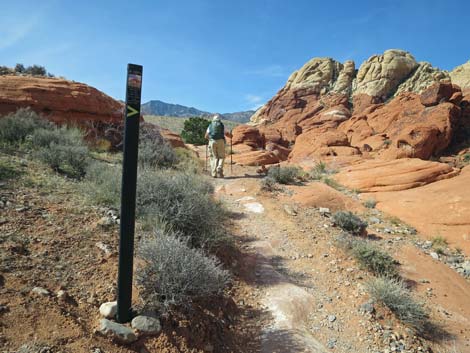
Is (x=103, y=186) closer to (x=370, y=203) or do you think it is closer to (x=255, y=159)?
(x=370, y=203)

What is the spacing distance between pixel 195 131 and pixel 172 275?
1109 inches

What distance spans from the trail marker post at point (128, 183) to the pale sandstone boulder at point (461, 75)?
4970 cm

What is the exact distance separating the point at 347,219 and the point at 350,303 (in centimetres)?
290

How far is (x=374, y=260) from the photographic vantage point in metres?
5.30

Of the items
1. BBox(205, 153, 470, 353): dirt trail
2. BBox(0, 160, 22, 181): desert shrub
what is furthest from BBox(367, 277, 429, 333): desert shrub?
BBox(0, 160, 22, 181): desert shrub

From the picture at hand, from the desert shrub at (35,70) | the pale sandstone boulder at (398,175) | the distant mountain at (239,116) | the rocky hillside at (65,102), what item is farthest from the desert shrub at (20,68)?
the distant mountain at (239,116)

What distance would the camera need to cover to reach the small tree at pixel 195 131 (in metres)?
29.3

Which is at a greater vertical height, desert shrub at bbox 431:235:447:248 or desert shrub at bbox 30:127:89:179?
desert shrub at bbox 30:127:89:179

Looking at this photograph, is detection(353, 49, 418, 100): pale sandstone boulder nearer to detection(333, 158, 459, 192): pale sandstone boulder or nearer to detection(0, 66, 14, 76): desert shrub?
detection(333, 158, 459, 192): pale sandstone boulder

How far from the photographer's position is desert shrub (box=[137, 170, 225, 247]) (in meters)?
4.51

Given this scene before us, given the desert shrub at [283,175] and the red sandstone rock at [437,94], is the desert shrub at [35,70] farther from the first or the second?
the red sandstone rock at [437,94]

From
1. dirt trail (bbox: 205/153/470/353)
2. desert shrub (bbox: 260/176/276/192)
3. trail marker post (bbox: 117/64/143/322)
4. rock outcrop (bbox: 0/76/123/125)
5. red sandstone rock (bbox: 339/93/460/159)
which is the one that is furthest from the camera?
red sandstone rock (bbox: 339/93/460/159)

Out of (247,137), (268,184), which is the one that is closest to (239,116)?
(247,137)

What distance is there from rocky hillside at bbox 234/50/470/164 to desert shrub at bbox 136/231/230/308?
1271 cm
